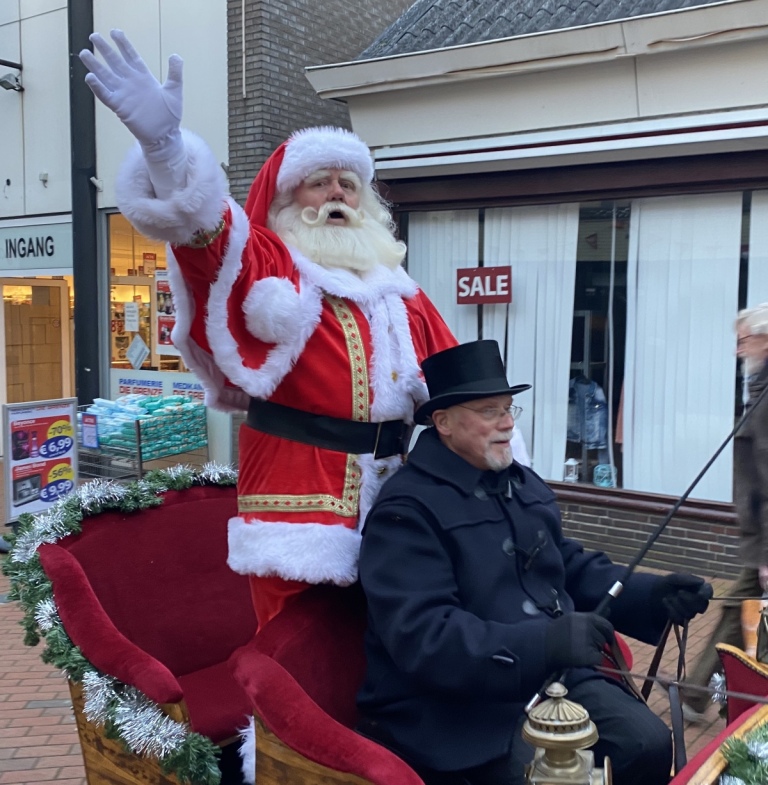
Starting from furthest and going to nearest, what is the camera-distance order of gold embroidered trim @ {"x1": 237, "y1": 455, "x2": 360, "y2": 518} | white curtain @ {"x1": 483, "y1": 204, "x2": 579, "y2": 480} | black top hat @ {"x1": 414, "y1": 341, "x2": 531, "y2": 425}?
white curtain @ {"x1": 483, "y1": 204, "x2": 579, "y2": 480} < gold embroidered trim @ {"x1": 237, "y1": 455, "x2": 360, "y2": 518} < black top hat @ {"x1": 414, "y1": 341, "x2": 531, "y2": 425}

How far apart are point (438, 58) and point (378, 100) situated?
2.18 feet

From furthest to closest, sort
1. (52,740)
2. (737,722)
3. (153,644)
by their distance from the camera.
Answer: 1. (52,740)
2. (153,644)
3. (737,722)

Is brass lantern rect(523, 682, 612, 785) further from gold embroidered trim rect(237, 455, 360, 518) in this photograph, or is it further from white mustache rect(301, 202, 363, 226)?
white mustache rect(301, 202, 363, 226)

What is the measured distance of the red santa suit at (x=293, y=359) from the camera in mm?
2312

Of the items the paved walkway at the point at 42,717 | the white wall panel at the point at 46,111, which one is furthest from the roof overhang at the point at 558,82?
the white wall panel at the point at 46,111

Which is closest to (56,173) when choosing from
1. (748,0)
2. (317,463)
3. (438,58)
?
(438,58)

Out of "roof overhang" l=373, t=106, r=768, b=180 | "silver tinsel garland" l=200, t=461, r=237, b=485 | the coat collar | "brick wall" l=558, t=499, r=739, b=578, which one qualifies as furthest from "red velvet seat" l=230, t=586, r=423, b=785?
"roof overhang" l=373, t=106, r=768, b=180

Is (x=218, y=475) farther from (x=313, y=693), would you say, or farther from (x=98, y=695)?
(x=313, y=693)

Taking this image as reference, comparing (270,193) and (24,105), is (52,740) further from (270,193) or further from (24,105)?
(24,105)

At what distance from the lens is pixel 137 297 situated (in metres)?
8.87

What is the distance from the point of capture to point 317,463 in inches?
97.7

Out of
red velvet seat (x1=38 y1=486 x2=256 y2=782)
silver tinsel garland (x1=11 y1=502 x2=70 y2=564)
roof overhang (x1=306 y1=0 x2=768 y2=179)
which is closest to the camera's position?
red velvet seat (x1=38 y1=486 x2=256 y2=782)

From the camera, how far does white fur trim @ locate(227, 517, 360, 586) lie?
238 cm

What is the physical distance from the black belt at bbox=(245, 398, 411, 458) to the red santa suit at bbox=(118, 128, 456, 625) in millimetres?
18
